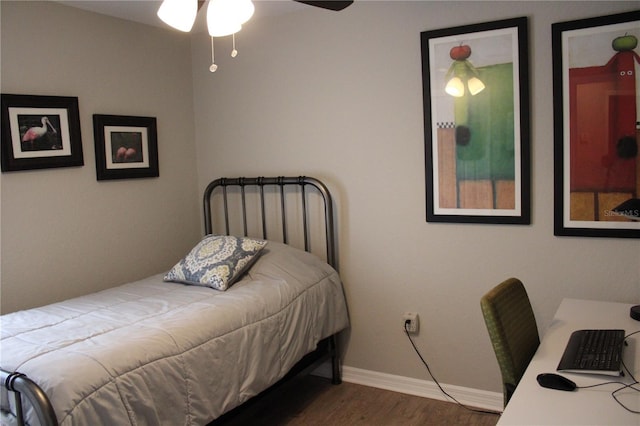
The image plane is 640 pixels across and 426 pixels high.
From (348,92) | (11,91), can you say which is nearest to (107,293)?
(11,91)

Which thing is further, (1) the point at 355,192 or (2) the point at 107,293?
(1) the point at 355,192

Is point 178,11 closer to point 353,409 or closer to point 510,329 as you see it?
point 510,329

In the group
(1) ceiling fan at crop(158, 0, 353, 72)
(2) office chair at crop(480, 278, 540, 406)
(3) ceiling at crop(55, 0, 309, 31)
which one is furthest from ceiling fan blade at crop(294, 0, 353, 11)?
(3) ceiling at crop(55, 0, 309, 31)

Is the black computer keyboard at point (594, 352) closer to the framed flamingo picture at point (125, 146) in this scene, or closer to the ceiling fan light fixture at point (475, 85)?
the ceiling fan light fixture at point (475, 85)

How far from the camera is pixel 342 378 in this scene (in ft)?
11.2

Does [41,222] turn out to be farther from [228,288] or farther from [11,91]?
[228,288]

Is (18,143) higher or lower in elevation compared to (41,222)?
higher

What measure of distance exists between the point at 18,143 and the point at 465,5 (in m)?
2.39

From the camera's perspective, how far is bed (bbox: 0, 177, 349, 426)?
1.83 metres

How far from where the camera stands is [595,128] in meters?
2.54

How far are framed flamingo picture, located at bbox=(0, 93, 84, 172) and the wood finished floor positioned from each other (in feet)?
5.54

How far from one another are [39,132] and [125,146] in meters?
0.56

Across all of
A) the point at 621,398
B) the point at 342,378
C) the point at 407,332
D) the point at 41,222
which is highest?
the point at 41,222

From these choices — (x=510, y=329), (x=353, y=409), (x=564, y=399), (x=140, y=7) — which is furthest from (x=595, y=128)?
(x=140, y=7)
